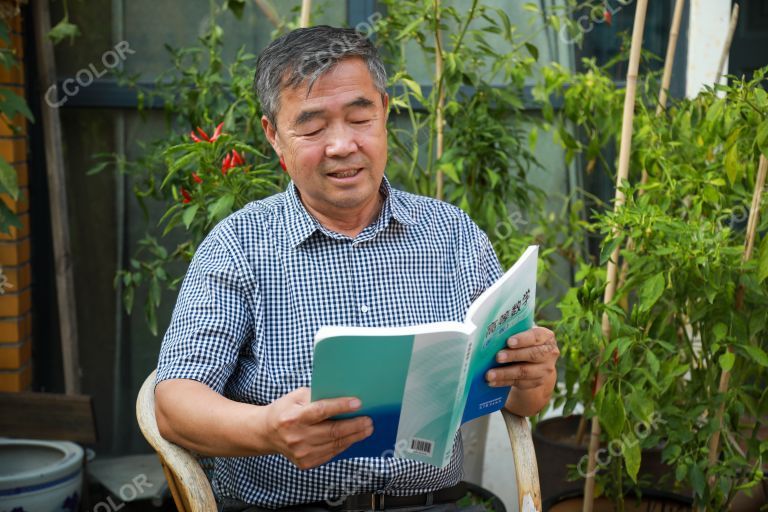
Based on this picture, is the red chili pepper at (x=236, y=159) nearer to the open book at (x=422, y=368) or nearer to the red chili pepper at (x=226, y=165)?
the red chili pepper at (x=226, y=165)

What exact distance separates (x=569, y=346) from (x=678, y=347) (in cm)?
36

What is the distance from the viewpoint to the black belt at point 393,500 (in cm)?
173

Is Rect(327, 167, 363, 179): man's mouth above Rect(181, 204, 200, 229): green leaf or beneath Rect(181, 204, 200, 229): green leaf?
above

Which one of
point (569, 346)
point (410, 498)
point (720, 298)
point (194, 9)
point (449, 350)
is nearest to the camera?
point (449, 350)

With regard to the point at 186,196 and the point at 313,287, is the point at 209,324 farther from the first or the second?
the point at 186,196

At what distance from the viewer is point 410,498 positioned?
5.85 feet

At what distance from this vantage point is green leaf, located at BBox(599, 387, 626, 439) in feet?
6.91

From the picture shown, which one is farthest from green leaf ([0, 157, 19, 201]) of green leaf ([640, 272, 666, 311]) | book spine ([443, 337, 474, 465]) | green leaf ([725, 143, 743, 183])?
green leaf ([725, 143, 743, 183])

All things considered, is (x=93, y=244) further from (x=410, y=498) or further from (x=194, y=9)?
(x=410, y=498)

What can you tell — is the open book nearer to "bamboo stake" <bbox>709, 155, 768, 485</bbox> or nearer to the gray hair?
the gray hair

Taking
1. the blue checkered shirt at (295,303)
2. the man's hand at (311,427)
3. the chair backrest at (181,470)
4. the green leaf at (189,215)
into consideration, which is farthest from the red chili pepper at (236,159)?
the man's hand at (311,427)

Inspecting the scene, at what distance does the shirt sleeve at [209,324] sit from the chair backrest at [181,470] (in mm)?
83

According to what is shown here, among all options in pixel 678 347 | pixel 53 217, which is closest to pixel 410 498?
pixel 678 347

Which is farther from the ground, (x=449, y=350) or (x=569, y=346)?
(x=449, y=350)
